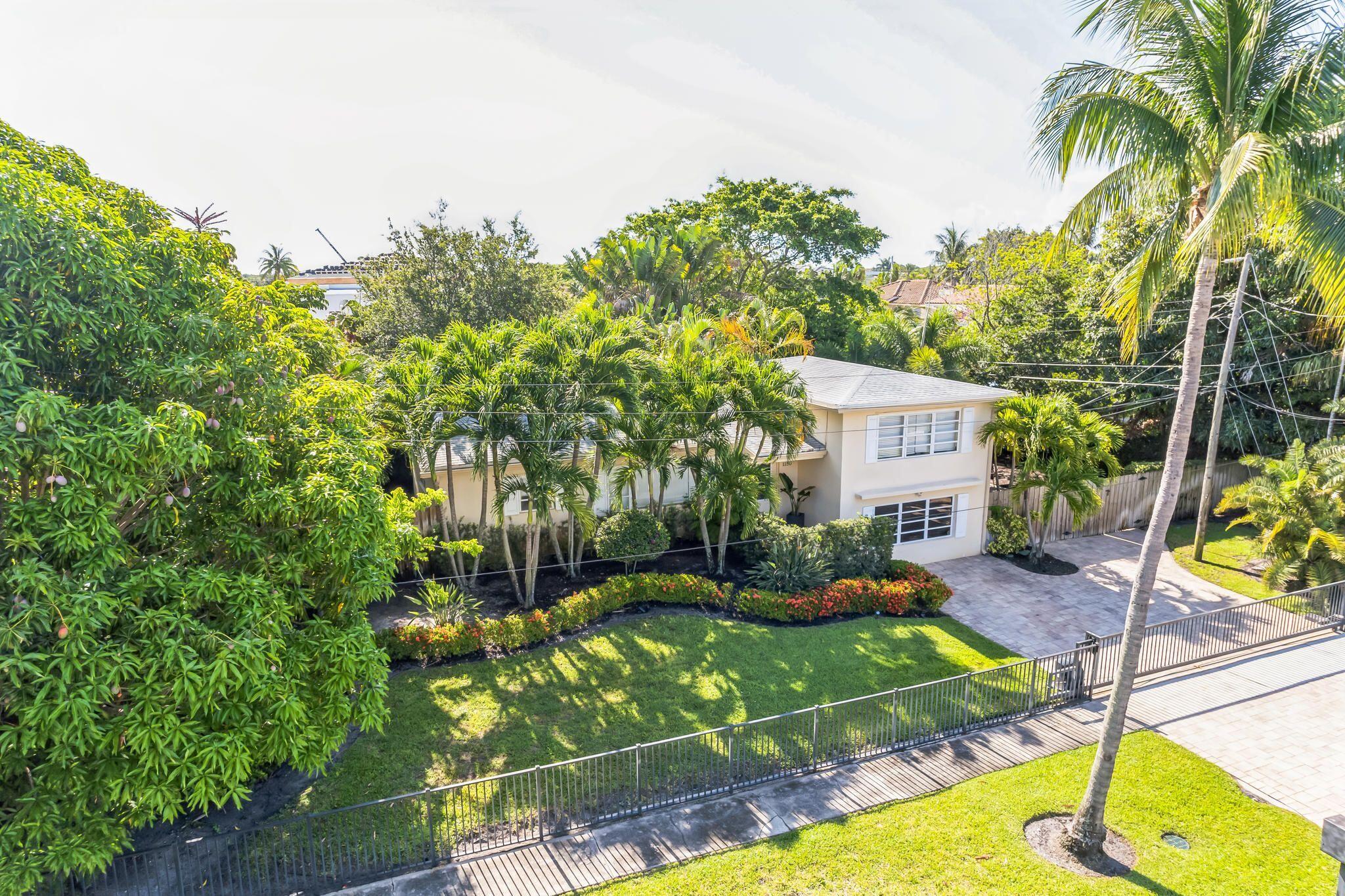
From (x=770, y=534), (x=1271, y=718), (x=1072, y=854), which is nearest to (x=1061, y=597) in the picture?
(x=1271, y=718)

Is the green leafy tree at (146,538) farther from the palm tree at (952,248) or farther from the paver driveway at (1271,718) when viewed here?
the palm tree at (952,248)

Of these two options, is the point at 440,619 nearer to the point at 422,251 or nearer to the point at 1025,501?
the point at 422,251

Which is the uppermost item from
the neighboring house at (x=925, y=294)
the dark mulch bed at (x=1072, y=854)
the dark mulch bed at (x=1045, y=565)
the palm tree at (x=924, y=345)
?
the neighboring house at (x=925, y=294)

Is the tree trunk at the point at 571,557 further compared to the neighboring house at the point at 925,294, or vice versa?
the neighboring house at the point at 925,294

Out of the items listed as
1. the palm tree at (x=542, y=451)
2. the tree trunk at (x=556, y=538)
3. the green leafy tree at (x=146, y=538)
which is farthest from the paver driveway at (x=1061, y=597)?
the green leafy tree at (x=146, y=538)

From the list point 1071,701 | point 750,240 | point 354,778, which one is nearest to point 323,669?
point 354,778

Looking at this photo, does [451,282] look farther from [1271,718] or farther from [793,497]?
[1271,718]
